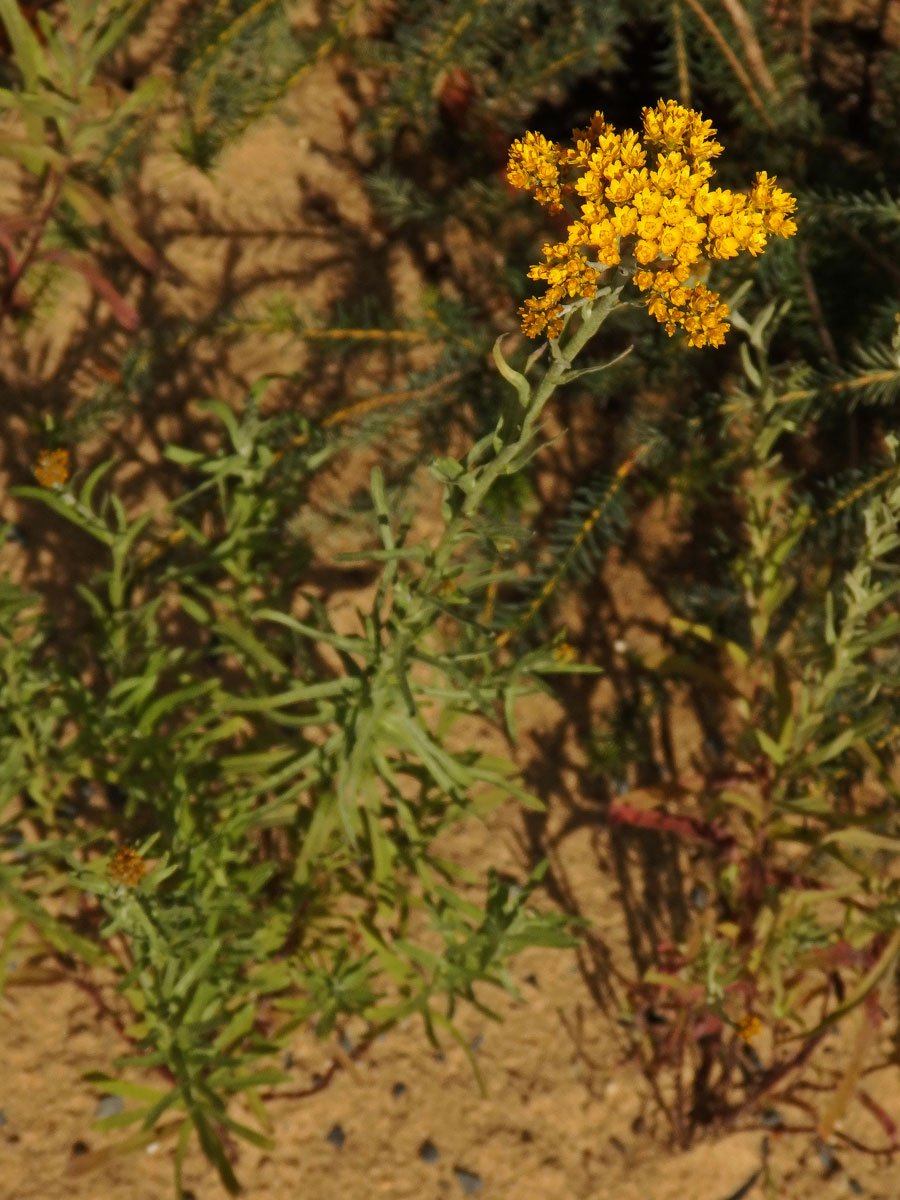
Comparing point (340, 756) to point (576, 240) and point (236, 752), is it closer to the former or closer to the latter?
point (236, 752)

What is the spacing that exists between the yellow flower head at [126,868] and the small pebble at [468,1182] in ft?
3.87

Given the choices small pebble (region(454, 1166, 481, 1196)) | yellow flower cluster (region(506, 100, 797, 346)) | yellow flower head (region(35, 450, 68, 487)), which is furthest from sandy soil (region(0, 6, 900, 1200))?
yellow flower cluster (region(506, 100, 797, 346))

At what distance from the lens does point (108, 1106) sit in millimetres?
2035

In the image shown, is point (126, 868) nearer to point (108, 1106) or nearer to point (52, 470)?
point (52, 470)

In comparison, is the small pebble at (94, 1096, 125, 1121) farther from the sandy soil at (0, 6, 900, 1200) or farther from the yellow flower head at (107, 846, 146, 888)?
the yellow flower head at (107, 846, 146, 888)

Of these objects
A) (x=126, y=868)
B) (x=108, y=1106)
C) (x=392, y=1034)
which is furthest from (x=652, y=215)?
(x=108, y=1106)

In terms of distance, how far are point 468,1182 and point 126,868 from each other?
48.2 inches

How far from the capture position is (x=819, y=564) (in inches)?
92.2

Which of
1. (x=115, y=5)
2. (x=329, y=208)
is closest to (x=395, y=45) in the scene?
(x=329, y=208)

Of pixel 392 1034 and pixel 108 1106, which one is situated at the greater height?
pixel 108 1106

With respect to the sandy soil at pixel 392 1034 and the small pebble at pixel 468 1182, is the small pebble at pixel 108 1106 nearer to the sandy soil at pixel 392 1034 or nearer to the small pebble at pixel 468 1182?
the sandy soil at pixel 392 1034

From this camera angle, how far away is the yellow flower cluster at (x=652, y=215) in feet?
3.01

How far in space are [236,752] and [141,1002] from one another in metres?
0.51

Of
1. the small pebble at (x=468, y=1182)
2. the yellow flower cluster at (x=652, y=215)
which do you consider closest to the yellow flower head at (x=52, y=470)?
the yellow flower cluster at (x=652, y=215)
